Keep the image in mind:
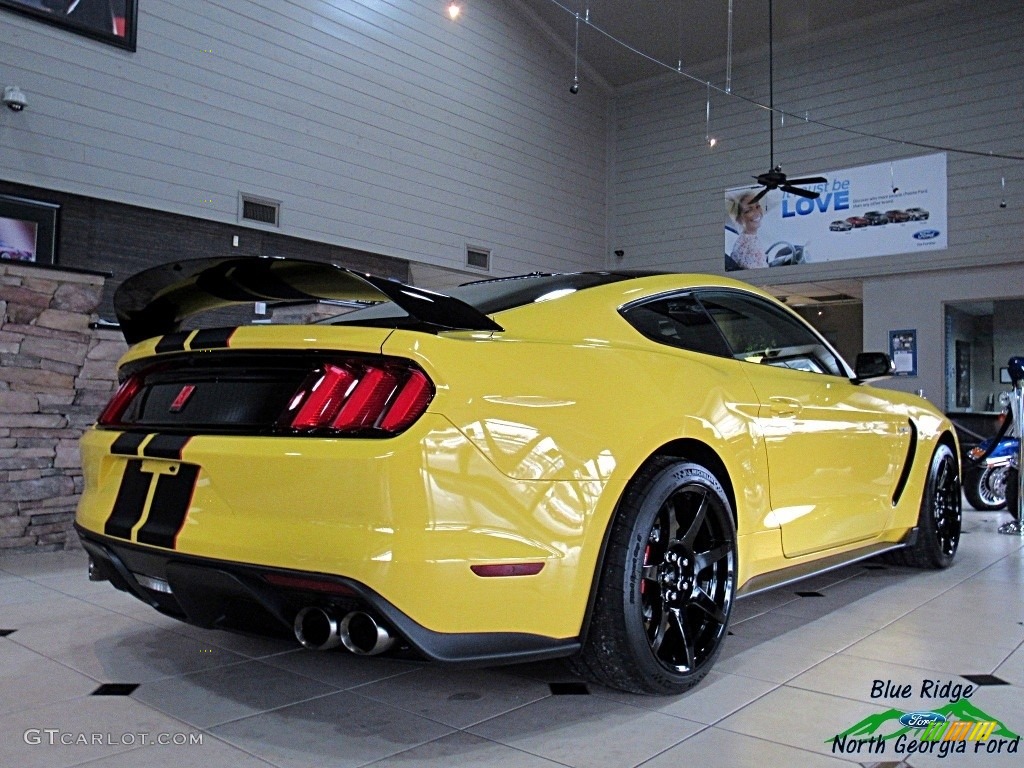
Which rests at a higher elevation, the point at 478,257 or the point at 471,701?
the point at 478,257

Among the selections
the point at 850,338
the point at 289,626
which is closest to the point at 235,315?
the point at 289,626

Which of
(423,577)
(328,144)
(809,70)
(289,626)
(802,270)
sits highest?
(809,70)

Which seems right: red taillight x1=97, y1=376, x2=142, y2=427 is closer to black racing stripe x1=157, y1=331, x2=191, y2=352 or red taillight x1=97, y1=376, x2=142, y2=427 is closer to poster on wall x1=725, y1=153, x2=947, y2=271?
black racing stripe x1=157, y1=331, x2=191, y2=352

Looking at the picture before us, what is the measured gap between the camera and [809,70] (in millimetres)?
12516

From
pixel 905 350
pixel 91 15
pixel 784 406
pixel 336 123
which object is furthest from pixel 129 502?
pixel 905 350

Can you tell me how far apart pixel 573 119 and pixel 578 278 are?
12.2 metres

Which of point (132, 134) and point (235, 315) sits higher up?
point (132, 134)

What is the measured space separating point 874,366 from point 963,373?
10.4 metres

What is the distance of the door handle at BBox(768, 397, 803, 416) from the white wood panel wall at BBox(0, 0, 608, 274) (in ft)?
24.1

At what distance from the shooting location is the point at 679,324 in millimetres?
2242

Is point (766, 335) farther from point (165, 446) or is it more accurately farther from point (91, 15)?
point (91, 15)

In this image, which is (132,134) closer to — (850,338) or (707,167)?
(707,167)

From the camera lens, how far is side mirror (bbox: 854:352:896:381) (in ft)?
9.72

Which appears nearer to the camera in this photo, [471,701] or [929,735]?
[929,735]
